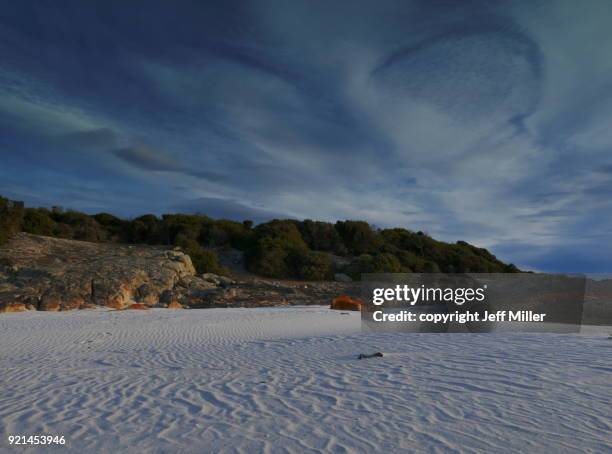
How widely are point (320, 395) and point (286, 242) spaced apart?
2836 cm

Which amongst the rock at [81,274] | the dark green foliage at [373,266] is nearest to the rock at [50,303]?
the rock at [81,274]

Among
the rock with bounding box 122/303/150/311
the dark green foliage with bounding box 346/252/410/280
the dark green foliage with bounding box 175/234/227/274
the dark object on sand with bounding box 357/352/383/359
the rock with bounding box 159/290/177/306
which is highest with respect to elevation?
the dark green foliage with bounding box 346/252/410/280

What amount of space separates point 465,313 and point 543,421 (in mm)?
9856

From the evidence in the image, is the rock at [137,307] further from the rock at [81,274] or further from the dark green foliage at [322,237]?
the dark green foliage at [322,237]

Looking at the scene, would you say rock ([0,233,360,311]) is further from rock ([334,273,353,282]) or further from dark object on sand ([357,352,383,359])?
dark object on sand ([357,352,383,359])

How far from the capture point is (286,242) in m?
33.7

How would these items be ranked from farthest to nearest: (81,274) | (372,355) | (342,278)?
(342,278) < (81,274) < (372,355)

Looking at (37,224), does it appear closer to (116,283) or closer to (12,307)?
(116,283)

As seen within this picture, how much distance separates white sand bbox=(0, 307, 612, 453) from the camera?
3.90 m

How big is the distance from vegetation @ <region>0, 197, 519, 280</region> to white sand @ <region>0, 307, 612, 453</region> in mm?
19413

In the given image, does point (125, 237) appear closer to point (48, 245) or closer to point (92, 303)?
point (48, 245)

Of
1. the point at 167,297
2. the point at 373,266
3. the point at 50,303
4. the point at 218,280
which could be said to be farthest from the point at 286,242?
the point at 50,303

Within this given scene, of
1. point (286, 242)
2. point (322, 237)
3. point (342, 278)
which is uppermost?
point (322, 237)

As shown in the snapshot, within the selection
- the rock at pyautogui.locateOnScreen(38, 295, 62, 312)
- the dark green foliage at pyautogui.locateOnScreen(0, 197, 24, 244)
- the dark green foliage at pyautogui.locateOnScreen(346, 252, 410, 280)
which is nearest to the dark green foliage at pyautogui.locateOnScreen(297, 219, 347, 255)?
the dark green foliage at pyautogui.locateOnScreen(346, 252, 410, 280)
